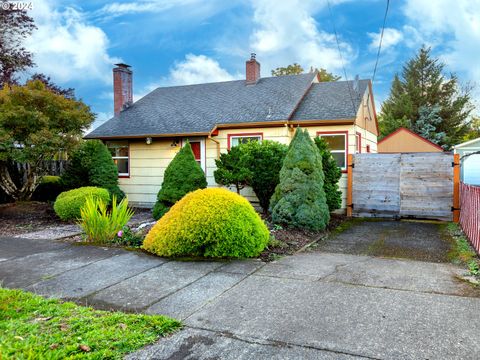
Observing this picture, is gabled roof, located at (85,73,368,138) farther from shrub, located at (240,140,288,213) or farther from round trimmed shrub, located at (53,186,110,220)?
round trimmed shrub, located at (53,186,110,220)

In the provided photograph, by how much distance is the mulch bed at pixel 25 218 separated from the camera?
345 inches

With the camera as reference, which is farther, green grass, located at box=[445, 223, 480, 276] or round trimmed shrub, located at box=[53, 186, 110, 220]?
round trimmed shrub, located at box=[53, 186, 110, 220]

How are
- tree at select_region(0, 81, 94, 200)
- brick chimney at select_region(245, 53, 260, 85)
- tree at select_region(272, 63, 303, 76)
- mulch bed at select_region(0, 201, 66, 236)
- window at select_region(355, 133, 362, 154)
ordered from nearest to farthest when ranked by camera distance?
mulch bed at select_region(0, 201, 66, 236) < tree at select_region(0, 81, 94, 200) < window at select_region(355, 133, 362, 154) < brick chimney at select_region(245, 53, 260, 85) < tree at select_region(272, 63, 303, 76)

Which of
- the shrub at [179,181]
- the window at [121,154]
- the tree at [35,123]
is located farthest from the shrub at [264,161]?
the window at [121,154]

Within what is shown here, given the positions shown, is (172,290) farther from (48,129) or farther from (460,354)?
(48,129)

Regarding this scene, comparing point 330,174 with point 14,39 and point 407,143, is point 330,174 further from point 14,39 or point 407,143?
point 407,143

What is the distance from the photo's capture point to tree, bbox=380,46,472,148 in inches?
1321

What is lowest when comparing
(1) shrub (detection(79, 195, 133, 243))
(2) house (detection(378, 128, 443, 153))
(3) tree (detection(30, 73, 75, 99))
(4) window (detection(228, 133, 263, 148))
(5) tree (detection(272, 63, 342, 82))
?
(1) shrub (detection(79, 195, 133, 243))

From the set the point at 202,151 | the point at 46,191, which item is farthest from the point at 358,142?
the point at 46,191

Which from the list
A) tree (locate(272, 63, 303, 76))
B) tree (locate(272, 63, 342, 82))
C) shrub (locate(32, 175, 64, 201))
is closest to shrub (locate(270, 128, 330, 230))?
shrub (locate(32, 175, 64, 201))

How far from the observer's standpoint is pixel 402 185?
1003 centimetres

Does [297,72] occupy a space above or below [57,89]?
above

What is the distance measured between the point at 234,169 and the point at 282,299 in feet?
22.7

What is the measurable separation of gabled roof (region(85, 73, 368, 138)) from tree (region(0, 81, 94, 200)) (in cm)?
250
